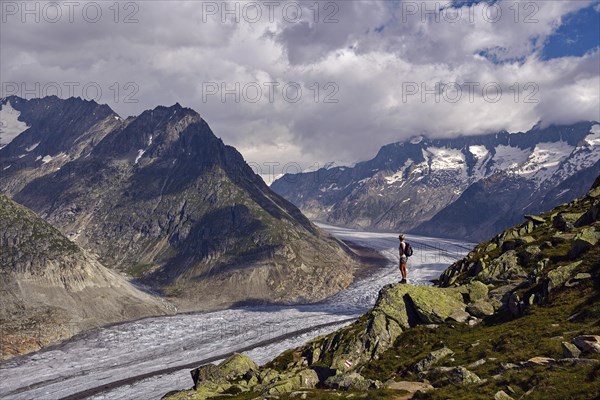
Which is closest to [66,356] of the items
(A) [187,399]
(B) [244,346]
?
(B) [244,346]

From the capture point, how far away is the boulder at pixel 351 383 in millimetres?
33531

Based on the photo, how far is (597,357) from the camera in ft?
86.2

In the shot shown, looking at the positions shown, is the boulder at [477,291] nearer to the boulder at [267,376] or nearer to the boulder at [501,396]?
the boulder at [267,376]

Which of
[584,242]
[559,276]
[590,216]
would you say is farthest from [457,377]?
[590,216]

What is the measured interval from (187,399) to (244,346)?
413 ft

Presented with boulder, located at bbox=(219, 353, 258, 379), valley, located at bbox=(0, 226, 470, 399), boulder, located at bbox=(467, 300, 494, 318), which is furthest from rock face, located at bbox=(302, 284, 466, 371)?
valley, located at bbox=(0, 226, 470, 399)

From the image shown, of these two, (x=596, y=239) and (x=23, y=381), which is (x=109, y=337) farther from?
(x=596, y=239)

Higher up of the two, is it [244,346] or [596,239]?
[596,239]

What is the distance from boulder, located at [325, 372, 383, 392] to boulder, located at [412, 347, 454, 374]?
11.1ft

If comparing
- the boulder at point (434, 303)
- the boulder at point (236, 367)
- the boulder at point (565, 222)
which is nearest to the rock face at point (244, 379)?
the boulder at point (236, 367)

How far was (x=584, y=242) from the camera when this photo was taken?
1825 inches

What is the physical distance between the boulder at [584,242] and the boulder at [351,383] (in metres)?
25.1

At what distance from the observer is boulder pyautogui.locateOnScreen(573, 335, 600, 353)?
27.2 meters

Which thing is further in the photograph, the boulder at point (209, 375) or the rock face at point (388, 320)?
the boulder at point (209, 375)
